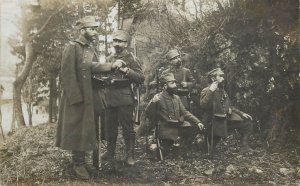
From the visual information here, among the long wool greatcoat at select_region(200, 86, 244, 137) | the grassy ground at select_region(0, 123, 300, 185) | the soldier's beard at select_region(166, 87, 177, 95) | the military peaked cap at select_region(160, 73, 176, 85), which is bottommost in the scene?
the grassy ground at select_region(0, 123, 300, 185)

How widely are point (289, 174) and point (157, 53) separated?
2.51 m

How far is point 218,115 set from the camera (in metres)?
5.69

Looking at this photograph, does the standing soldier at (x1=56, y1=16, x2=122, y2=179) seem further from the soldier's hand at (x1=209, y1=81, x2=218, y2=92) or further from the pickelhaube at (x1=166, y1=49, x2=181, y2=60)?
the soldier's hand at (x1=209, y1=81, x2=218, y2=92)

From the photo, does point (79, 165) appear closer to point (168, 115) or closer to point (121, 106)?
point (121, 106)

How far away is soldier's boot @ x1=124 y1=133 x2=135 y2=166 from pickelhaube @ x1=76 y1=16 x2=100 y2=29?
5.08 feet

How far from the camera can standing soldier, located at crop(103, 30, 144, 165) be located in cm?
527

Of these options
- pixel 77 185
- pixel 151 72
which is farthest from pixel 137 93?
pixel 77 185

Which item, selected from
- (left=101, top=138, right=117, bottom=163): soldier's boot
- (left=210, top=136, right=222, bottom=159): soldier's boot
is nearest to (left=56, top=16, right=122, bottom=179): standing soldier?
(left=101, top=138, right=117, bottom=163): soldier's boot

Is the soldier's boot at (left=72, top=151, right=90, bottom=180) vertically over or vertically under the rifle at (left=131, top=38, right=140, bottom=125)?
under

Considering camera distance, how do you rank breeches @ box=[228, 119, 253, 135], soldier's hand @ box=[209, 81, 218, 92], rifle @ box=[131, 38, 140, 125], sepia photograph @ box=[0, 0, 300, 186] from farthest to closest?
breeches @ box=[228, 119, 253, 135]
soldier's hand @ box=[209, 81, 218, 92]
rifle @ box=[131, 38, 140, 125]
sepia photograph @ box=[0, 0, 300, 186]

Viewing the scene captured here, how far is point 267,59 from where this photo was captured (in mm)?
5828

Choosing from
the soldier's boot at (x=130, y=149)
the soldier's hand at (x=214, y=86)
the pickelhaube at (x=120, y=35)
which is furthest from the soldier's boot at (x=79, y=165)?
the soldier's hand at (x=214, y=86)

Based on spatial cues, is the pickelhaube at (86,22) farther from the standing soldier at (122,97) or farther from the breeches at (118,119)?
the breeches at (118,119)

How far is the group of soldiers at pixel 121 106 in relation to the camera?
4.99 m
